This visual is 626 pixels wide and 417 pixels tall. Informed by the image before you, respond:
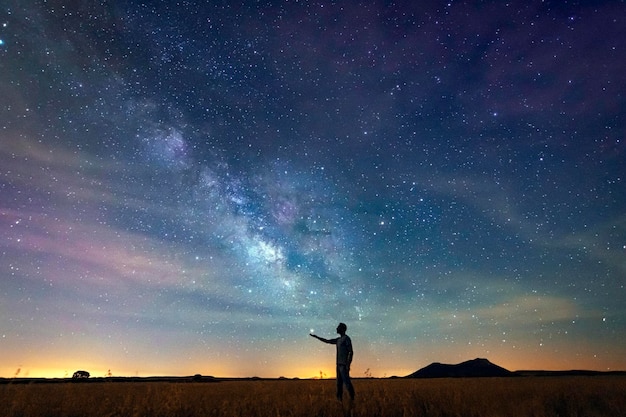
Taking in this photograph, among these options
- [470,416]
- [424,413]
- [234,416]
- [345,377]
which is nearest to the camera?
[234,416]

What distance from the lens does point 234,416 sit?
7004mm

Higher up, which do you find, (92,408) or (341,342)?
(341,342)

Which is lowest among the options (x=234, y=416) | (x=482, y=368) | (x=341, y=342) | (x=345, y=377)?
(x=234, y=416)

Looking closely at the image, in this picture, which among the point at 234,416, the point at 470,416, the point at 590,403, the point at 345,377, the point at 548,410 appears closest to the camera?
the point at 234,416

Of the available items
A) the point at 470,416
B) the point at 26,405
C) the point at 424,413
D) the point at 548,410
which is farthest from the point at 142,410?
the point at 548,410

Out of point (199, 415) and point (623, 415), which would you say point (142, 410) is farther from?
point (623, 415)

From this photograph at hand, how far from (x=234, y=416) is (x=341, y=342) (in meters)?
5.14

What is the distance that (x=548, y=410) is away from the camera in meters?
8.72

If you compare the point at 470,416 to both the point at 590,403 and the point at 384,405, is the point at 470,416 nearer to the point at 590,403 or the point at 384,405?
the point at 384,405

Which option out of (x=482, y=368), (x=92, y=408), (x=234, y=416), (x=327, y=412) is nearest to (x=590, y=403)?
(x=327, y=412)

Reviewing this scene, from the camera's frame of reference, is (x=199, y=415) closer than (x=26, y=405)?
Yes

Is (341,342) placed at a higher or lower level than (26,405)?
higher

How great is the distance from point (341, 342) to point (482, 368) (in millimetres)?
207808

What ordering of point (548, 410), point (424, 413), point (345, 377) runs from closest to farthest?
point (424, 413), point (548, 410), point (345, 377)
